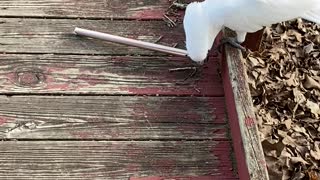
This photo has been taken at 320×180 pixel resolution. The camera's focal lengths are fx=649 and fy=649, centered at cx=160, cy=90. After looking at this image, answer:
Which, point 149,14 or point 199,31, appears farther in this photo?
point 149,14

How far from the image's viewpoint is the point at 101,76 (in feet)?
7.30

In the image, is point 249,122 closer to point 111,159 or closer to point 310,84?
point 111,159

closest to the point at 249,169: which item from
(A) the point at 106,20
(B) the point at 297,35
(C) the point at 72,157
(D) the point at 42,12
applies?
(C) the point at 72,157

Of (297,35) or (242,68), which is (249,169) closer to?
(242,68)

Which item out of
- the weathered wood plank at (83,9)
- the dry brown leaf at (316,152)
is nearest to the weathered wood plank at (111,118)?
the weathered wood plank at (83,9)

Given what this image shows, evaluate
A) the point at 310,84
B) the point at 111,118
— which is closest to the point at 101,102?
the point at 111,118

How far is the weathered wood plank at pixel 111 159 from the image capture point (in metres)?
1.94

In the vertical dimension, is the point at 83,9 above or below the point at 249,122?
above

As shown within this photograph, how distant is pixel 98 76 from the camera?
87.6 inches

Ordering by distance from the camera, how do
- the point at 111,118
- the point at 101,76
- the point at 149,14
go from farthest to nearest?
the point at 149,14 → the point at 101,76 → the point at 111,118

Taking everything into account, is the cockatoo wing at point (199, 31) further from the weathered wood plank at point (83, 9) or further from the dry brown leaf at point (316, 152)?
the dry brown leaf at point (316, 152)

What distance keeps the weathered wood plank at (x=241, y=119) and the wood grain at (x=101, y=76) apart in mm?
94

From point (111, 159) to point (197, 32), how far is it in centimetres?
50

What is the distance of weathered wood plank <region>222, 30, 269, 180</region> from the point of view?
6.20 feet
